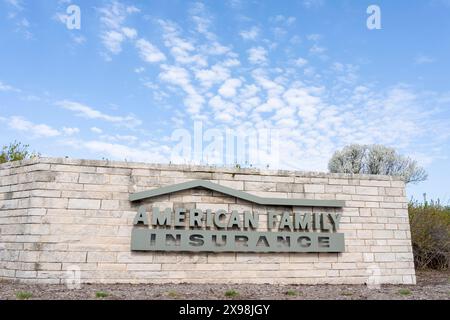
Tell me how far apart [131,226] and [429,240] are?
9412mm

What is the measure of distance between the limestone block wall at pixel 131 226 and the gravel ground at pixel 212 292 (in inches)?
13.8

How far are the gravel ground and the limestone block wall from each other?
13.8 inches

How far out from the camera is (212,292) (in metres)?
6.76

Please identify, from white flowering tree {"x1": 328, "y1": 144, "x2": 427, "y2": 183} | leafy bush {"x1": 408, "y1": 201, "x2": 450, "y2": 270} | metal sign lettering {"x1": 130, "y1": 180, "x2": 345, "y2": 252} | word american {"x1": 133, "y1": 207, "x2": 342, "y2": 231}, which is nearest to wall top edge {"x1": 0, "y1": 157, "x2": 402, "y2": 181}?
metal sign lettering {"x1": 130, "y1": 180, "x2": 345, "y2": 252}

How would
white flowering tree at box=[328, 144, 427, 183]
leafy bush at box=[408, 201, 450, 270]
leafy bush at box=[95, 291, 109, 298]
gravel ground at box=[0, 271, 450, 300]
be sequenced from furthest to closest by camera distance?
1. white flowering tree at box=[328, 144, 427, 183]
2. leafy bush at box=[408, 201, 450, 270]
3. gravel ground at box=[0, 271, 450, 300]
4. leafy bush at box=[95, 291, 109, 298]

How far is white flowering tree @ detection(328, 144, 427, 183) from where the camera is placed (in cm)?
2608

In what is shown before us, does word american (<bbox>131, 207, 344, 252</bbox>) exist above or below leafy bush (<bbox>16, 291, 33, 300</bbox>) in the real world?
above

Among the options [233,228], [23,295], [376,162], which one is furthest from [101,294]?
[376,162]

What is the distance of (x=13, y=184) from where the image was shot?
8102 mm

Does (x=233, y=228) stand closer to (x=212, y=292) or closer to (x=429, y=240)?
(x=212, y=292)

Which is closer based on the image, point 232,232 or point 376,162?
point 232,232

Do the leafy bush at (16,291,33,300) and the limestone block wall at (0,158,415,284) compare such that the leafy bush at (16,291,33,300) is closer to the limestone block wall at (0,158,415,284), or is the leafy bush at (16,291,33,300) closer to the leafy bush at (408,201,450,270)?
the limestone block wall at (0,158,415,284)
